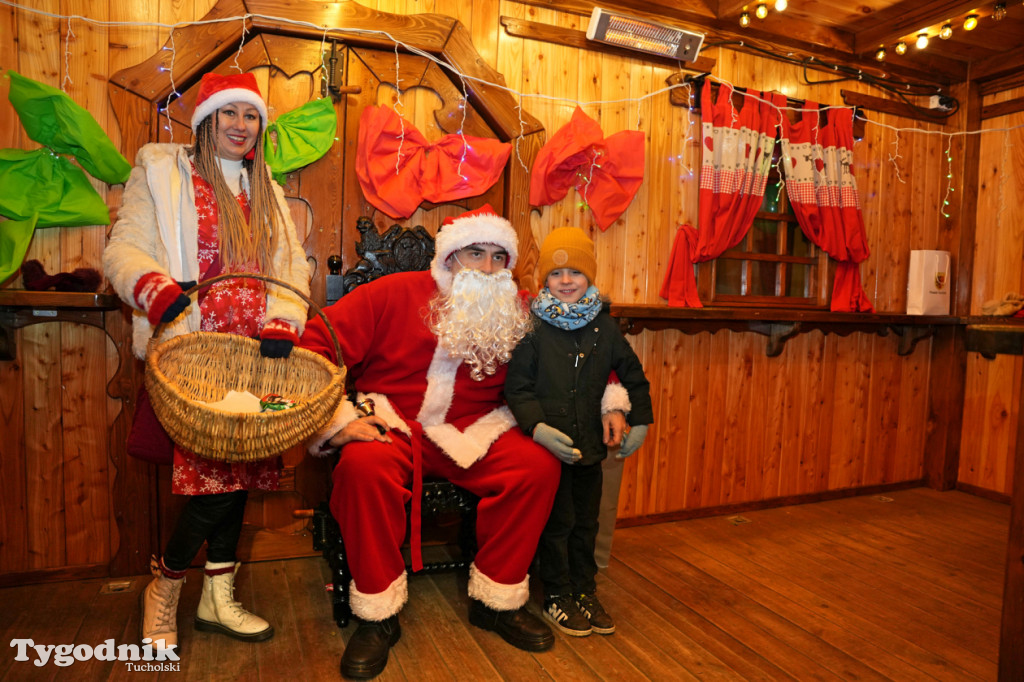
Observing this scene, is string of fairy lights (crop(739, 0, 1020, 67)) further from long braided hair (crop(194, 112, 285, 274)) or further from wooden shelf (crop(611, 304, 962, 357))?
long braided hair (crop(194, 112, 285, 274))

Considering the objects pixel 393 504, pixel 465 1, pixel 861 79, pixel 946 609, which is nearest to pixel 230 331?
pixel 393 504

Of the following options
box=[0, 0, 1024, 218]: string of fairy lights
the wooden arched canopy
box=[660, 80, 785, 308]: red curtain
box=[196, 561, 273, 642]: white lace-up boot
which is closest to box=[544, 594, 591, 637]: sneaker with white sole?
box=[196, 561, 273, 642]: white lace-up boot

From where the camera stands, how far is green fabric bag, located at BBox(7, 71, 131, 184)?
204 centimetres

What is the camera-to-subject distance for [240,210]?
6.51ft

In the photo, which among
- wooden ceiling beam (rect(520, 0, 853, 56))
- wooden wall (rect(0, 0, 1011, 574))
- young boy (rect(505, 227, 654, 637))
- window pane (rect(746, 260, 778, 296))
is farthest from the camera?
window pane (rect(746, 260, 778, 296))

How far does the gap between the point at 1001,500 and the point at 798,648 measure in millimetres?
2514

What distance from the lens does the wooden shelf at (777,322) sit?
2.93 metres

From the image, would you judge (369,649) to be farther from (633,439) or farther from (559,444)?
(633,439)

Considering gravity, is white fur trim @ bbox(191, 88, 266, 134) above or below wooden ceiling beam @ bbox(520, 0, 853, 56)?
below

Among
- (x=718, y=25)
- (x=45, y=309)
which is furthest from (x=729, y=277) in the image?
(x=45, y=309)

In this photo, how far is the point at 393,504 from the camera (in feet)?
6.17

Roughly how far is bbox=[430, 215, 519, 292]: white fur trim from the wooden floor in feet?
3.83

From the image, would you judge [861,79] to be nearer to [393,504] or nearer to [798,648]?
[798,648]

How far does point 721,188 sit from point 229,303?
233 centimetres
